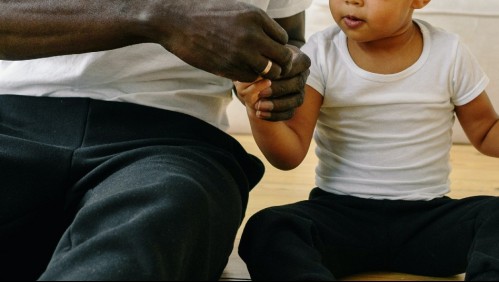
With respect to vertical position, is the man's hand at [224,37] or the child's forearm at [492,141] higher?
the man's hand at [224,37]

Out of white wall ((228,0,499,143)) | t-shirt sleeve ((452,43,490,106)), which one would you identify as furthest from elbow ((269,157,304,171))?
white wall ((228,0,499,143))

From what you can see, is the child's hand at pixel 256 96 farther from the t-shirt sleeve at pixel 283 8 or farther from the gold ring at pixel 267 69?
the t-shirt sleeve at pixel 283 8

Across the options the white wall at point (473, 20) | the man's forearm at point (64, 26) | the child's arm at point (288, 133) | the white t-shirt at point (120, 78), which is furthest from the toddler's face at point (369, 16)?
the white wall at point (473, 20)

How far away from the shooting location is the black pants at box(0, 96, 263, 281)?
76 cm

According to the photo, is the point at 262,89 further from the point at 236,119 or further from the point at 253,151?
the point at 236,119

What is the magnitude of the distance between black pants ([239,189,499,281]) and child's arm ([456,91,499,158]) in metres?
0.10

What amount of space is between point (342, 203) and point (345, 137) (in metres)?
0.10

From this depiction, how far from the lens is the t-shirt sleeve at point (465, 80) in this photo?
1.24 meters

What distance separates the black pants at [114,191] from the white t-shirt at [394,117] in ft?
0.52

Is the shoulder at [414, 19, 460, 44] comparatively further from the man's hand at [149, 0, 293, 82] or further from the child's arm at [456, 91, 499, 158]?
the man's hand at [149, 0, 293, 82]

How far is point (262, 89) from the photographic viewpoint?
986mm

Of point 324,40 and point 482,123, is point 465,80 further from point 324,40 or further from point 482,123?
point 324,40

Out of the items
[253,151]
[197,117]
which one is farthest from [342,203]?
[253,151]

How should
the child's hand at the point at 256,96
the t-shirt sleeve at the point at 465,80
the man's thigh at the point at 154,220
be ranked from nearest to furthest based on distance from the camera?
the man's thigh at the point at 154,220, the child's hand at the point at 256,96, the t-shirt sleeve at the point at 465,80
